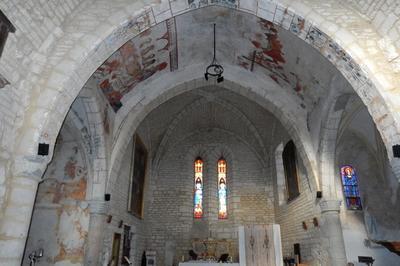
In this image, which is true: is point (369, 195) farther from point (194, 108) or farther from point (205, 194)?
point (194, 108)

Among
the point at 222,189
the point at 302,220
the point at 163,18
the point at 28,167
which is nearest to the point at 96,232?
the point at 28,167

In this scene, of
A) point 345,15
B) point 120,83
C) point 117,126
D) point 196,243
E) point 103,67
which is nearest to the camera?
point 345,15

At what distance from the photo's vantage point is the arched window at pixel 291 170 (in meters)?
8.65

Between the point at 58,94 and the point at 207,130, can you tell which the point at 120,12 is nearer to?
the point at 58,94

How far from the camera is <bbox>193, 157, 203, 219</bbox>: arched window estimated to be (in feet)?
37.9

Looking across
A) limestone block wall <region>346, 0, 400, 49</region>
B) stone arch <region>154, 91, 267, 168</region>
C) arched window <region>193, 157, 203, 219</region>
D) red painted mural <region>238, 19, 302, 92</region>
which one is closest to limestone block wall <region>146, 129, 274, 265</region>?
arched window <region>193, 157, 203, 219</region>

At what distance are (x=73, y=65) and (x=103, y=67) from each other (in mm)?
1698

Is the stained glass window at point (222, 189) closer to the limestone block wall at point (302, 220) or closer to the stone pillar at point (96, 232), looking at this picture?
the limestone block wall at point (302, 220)

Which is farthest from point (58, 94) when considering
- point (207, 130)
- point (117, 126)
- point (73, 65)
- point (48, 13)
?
point (207, 130)

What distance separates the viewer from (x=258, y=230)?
22.7 feet

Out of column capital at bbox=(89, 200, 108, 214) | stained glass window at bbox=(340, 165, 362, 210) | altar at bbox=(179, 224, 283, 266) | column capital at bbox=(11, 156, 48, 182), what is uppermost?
stained glass window at bbox=(340, 165, 362, 210)

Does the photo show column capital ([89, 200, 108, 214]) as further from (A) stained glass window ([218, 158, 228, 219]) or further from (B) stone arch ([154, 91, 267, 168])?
(A) stained glass window ([218, 158, 228, 219])

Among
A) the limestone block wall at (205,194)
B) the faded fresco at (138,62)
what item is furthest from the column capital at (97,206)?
the limestone block wall at (205,194)

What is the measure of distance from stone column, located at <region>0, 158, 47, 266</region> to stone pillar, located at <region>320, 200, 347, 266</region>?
5.68 metres
